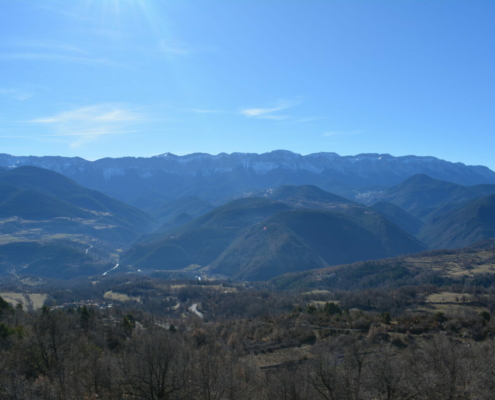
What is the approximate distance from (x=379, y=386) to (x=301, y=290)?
12860 cm

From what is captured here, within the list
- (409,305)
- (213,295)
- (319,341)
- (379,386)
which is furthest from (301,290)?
(379,386)

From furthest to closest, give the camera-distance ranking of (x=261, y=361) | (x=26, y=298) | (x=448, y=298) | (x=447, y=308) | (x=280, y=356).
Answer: (x=26, y=298) < (x=448, y=298) < (x=447, y=308) < (x=280, y=356) < (x=261, y=361)

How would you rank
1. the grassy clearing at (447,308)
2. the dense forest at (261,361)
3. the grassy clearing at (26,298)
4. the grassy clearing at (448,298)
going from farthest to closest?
the grassy clearing at (26,298) → the grassy clearing at (448,298) → the grassy clearing at (447,308) → the dense forest at (261,361)

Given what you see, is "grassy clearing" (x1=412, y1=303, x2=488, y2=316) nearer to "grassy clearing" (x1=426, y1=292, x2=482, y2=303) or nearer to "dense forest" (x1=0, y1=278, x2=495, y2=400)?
"grassy clearing" (x1=426, y1=292, x2=482, y2=303)

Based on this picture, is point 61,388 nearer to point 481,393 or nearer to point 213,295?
point 481,393

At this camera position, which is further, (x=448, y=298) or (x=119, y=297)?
(x=119, y=297)

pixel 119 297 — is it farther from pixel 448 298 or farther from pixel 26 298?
pixel 448 298

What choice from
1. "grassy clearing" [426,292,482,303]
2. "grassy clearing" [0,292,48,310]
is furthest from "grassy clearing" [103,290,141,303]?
"grassy clearing" [426,292,482,303]

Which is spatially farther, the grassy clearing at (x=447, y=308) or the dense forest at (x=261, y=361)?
the grassy clearing at (x=447, y=308)

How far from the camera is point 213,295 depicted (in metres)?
152

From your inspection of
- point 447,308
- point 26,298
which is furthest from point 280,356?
point 26,298

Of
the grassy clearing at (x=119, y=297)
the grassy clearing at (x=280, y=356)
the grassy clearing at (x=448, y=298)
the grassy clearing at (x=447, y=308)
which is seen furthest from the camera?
the grassy clearing at (x=119, y=297)

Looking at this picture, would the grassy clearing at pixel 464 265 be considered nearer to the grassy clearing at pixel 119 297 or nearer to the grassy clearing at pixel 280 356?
the grassy clearing at pixel 280 356

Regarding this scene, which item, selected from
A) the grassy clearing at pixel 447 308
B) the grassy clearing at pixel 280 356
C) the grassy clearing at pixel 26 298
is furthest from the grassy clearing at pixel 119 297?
the grassy clearing at pixel 447 308
